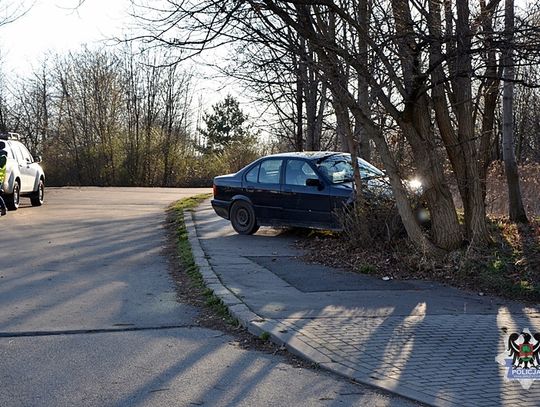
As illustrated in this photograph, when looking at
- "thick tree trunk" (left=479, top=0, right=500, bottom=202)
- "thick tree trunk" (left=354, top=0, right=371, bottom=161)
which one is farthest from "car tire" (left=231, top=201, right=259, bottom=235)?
"thick tree trunk" (left=479, top=0, right=500, bottom=202)

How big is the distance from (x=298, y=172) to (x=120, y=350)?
7.95 metres

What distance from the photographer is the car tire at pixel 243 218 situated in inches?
579

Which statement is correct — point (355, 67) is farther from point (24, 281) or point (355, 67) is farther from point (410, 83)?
point (24, 281)

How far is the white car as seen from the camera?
63.9 ft

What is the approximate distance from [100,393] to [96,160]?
144ft

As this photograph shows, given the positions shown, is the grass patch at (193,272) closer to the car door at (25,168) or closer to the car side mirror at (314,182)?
the car side mirror at (314,182)

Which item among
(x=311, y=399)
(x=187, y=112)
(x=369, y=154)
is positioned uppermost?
(x=187, y=112)

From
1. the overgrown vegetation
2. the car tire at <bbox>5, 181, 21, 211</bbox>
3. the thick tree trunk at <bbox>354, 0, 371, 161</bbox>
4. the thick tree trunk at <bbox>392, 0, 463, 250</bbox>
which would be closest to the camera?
the overgrown vegetation

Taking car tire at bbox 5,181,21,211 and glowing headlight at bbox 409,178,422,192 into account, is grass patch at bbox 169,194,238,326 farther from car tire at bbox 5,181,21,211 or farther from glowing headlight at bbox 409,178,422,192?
car tire at bbox 5,181,21,211

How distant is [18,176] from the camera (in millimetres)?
20000

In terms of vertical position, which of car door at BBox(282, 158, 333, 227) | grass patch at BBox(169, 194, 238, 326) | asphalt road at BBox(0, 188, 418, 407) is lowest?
asphalt road at BBox(0, 188, 418, 407)

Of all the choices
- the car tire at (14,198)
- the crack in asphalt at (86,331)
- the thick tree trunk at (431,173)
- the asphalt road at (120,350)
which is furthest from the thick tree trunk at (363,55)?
the car tire at (14,198)

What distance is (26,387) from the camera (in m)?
5.41

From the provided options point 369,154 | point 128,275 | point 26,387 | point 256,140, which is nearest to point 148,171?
point 256,140
